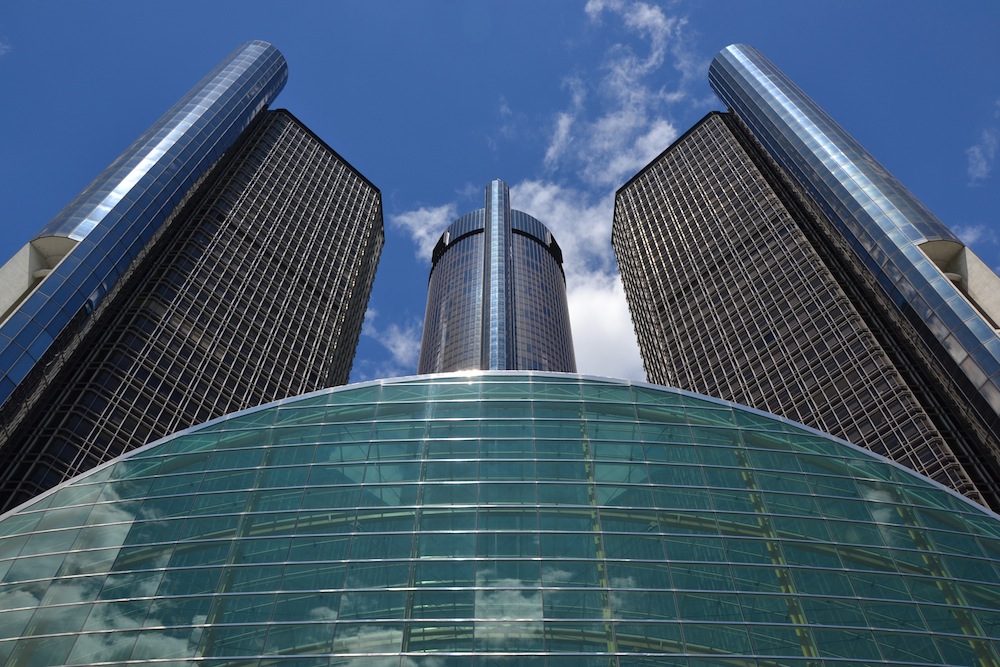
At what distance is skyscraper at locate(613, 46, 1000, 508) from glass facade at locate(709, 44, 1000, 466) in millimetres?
145

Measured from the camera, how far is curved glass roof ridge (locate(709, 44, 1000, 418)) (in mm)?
43469

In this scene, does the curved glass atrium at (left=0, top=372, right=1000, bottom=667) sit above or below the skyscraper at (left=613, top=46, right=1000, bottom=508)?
below

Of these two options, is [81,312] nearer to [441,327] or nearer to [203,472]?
[203,472]

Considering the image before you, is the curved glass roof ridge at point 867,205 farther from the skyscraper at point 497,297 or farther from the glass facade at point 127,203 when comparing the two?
the skyscraper at point 497,297

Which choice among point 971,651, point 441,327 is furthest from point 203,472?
point 441,327

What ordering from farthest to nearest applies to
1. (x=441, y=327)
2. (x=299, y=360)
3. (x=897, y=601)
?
(x=441, y=327), (x=299, y=360), (x=897, y=601)

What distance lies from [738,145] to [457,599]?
7973cm

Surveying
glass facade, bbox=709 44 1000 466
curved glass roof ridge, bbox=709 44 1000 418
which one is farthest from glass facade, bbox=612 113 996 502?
curved glass roof ridge, bbox=709 44 1000 418

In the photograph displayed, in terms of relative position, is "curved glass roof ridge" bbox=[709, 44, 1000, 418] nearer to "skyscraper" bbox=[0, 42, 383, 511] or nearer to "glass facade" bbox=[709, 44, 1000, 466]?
"glass facade" bbox=[709, 44, 1000, 466]

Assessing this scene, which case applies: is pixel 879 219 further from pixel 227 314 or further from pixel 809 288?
pixel 227 314

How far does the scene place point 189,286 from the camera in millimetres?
63438

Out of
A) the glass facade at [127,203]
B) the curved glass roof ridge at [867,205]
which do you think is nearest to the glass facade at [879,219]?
the curved glass roof ridge at [867,205]

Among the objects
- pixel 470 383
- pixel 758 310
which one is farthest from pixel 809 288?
pixel 470 383

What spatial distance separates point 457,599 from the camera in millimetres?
22109
